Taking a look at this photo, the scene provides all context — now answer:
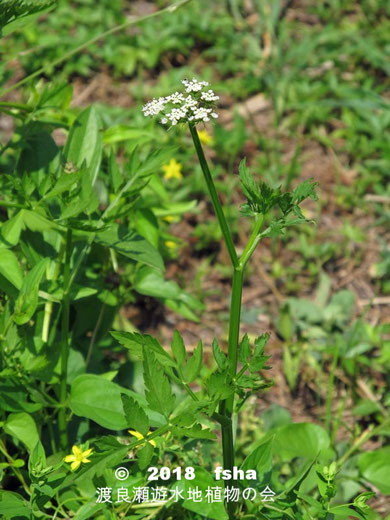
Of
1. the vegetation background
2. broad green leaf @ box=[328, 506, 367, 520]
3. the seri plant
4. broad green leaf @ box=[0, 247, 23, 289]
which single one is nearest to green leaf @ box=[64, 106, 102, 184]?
the vegetation background

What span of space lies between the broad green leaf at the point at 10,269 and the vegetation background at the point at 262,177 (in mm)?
12

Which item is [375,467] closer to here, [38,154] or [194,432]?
[194,432]

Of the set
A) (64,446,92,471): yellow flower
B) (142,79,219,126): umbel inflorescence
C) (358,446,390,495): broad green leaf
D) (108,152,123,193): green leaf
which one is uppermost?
(142,79,219,126): umbel inflorescence

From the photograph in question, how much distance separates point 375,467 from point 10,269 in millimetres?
1066

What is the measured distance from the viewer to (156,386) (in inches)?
45.8

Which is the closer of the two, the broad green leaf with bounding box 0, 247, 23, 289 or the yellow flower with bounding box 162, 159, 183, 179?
the broad green leaf with bounding box 0, 247, 23, 289

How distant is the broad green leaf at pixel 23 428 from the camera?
4.66 ft

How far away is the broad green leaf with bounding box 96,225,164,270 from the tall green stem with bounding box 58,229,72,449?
0.13 meters

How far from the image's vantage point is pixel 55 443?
64.6 inches

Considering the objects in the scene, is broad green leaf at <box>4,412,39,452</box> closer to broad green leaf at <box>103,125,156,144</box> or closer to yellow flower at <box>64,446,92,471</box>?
yellow flower at <box>64,446,92,471</box>

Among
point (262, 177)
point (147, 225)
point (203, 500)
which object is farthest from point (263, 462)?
point (262, 177)

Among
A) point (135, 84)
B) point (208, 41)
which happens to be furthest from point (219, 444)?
point (208, 41)

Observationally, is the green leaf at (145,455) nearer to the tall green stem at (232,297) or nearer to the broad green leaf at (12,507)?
the tall green stem at (232,297)

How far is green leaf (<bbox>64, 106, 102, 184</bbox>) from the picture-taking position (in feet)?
5.38
